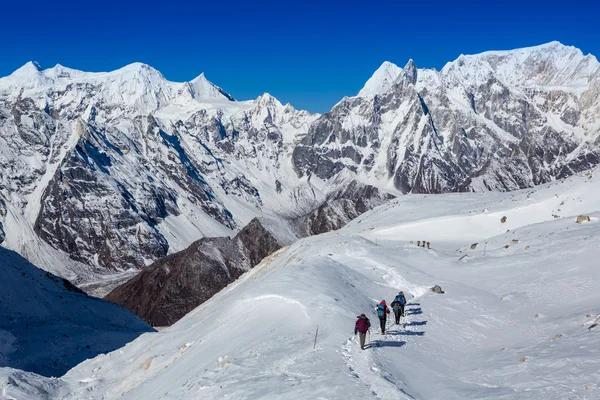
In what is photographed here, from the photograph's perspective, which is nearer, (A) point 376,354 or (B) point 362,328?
(A) point 376,354

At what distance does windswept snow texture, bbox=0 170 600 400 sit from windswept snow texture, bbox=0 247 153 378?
10.7 m

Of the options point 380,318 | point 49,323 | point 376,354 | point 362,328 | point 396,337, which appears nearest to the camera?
point 376,354

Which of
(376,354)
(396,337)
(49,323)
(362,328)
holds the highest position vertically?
(49,323)

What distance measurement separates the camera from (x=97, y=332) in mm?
60844

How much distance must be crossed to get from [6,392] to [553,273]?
35.0m

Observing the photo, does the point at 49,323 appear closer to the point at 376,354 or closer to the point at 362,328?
the point at 362,328

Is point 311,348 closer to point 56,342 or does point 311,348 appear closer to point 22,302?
point 56,342

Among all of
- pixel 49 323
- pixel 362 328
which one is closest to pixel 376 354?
pixel 362 328

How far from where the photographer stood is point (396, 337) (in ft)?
92.0

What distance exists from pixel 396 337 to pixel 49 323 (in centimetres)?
4634

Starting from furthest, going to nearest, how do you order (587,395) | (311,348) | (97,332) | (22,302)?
(22,302) → (97,332) → (311,348) → (587,395)

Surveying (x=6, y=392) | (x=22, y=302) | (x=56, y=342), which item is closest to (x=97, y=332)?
(x=56, y=342)

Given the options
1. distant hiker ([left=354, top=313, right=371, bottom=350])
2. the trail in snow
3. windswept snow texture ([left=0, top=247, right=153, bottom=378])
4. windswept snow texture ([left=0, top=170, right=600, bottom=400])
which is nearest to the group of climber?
distant hiker ([left=354, top=313, right=371, bottom=350])

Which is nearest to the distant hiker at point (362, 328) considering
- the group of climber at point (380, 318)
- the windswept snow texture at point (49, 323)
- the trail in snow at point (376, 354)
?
the group of climber at point (380, 318)
